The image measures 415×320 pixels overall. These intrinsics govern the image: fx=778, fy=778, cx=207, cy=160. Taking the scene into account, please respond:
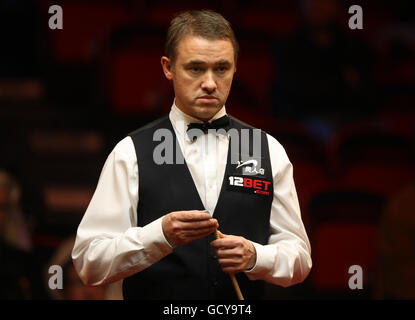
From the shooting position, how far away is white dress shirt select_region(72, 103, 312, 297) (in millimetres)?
2062

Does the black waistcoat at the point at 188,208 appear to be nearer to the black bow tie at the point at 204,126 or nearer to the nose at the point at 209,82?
the black bow tie at the point at 204,126

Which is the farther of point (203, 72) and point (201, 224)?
point (203, 72)

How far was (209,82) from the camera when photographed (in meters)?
2.10

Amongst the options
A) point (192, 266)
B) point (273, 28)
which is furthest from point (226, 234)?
point (273, 28)

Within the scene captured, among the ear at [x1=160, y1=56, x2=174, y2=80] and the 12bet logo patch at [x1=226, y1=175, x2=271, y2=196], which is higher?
the ear at [x1=160, y1=56, x2=174, y2=80]

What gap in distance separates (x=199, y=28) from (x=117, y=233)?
60 cm

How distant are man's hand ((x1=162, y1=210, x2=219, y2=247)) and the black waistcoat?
0.41ft

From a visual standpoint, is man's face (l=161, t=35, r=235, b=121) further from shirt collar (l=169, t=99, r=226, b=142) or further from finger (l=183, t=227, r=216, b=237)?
finger (l=183, t=227, r=216, b=237)

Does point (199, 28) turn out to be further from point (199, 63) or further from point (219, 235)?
point (219, 235)

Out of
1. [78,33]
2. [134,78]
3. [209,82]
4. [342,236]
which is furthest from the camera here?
[78,33]

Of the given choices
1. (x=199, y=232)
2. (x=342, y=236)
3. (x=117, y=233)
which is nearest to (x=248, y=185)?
(x=199, y=232)
